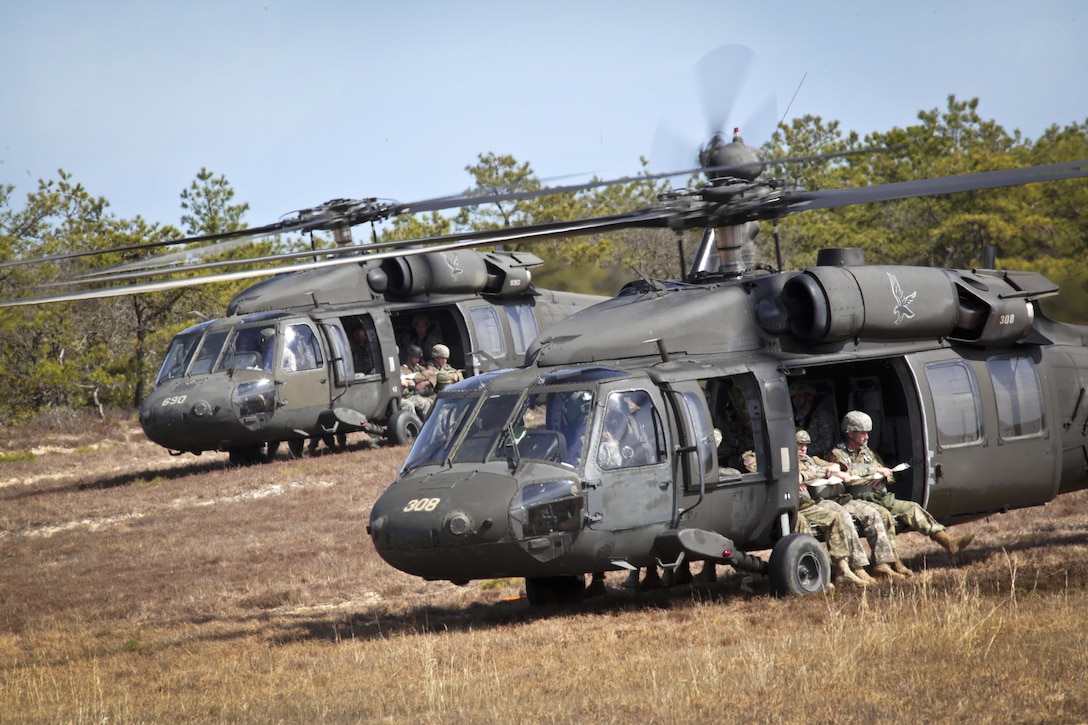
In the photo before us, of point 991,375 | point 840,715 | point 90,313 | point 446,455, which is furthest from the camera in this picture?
point 90,313

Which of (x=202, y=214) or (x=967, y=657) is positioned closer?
(x=967, y=657)

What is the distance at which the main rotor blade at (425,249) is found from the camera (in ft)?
22.7

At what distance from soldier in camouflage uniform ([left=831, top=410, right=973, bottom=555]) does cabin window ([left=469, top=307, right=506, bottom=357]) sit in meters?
10.3

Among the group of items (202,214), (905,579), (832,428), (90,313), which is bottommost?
(905,579)

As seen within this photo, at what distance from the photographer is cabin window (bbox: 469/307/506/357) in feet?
67.7

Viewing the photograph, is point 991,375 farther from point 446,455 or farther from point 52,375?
point 52,375

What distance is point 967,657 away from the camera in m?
7.15

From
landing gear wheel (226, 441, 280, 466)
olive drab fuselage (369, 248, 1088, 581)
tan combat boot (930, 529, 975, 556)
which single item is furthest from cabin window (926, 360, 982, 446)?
landing gear wheel (226, 441, 280, 466)

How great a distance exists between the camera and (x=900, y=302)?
1111 cm

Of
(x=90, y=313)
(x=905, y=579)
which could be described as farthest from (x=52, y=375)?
(x=905, y=579)

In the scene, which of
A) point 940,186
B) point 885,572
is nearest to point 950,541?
point 885,572

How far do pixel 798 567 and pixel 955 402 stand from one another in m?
2.48

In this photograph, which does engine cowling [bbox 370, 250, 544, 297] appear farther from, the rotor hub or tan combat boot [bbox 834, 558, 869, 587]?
tan combat boot [bbox 834, 558, 869, 587]

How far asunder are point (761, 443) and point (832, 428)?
1.79m
